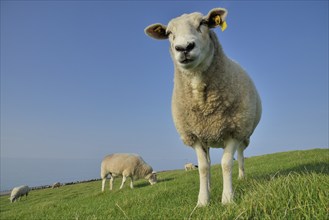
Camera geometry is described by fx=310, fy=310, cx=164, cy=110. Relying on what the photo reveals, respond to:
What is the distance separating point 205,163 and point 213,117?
814mm

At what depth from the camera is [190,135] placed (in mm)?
5355

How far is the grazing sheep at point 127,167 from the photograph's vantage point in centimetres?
2062

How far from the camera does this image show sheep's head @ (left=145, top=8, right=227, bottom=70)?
14.2ft

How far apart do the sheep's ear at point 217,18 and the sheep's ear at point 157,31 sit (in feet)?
2.54

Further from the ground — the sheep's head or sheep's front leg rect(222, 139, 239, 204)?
the sheep's head

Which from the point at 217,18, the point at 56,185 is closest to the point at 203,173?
the point at 217,18

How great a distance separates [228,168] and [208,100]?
44.1 inches

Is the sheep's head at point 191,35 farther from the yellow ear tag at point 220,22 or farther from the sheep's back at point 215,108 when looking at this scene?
the sheep's back at point 215,108

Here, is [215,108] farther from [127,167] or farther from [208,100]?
[127,167]

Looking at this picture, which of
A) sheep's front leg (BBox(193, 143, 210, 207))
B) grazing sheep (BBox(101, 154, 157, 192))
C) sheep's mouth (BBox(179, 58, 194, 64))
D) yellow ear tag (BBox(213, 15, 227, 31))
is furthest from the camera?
grazing sheep (BBox(101, 154, 157, 192))

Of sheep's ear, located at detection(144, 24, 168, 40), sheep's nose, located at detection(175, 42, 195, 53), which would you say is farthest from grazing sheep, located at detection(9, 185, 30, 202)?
sheep's nose, located at detection(175, 42, 195, 53)

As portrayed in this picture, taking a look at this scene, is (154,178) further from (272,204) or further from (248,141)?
(272,204)

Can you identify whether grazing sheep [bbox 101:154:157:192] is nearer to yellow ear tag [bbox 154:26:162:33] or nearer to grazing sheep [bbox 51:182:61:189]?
yellow ear tag [bbox 154:26:162:33]

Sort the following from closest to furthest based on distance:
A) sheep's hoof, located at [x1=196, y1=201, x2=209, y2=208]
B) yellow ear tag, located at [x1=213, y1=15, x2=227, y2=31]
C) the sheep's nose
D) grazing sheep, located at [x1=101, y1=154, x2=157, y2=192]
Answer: the sheep's nose < sheep's hoof, located at [x1=196, y1=201, x2=209, y2=208] < yellow ear tag, located at [x1=213, y1=15, x2=227, y2=31] < grazing sheep, located at [x1=101, y1=154, x2=157, y2=192]
